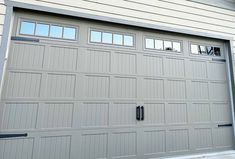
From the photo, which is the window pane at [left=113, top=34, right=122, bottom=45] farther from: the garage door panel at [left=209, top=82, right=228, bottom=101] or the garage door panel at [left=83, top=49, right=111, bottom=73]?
the garage door panel at [left=209, top=82, right=228, bottom=101]

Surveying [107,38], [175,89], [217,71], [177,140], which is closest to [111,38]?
[107,38]

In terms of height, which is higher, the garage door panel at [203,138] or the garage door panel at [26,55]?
the garage door panel at [26,55]

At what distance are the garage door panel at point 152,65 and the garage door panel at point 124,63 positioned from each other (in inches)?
7.5

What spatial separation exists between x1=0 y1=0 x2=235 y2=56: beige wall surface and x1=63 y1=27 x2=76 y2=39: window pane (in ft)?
1.10

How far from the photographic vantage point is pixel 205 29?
348 centimetres

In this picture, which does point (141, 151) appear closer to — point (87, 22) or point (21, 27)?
point (87, 22)

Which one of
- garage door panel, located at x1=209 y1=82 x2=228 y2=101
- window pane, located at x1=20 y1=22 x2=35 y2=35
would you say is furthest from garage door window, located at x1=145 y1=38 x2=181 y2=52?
window pane, located at x1=20 y1=22 x2=35 y2=35

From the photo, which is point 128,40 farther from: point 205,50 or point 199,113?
point 199,113

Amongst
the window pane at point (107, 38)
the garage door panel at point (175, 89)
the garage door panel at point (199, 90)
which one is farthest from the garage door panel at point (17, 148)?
the garage door panel at point (199, 90)

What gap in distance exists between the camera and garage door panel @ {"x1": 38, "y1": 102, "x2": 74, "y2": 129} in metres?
2.39

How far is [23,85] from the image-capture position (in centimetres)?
239

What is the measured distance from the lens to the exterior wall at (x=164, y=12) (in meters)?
2.75

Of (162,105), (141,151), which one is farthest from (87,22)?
(141,151)

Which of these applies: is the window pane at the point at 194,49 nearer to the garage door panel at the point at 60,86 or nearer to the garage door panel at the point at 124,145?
the garage door panel at the point at 124,145
